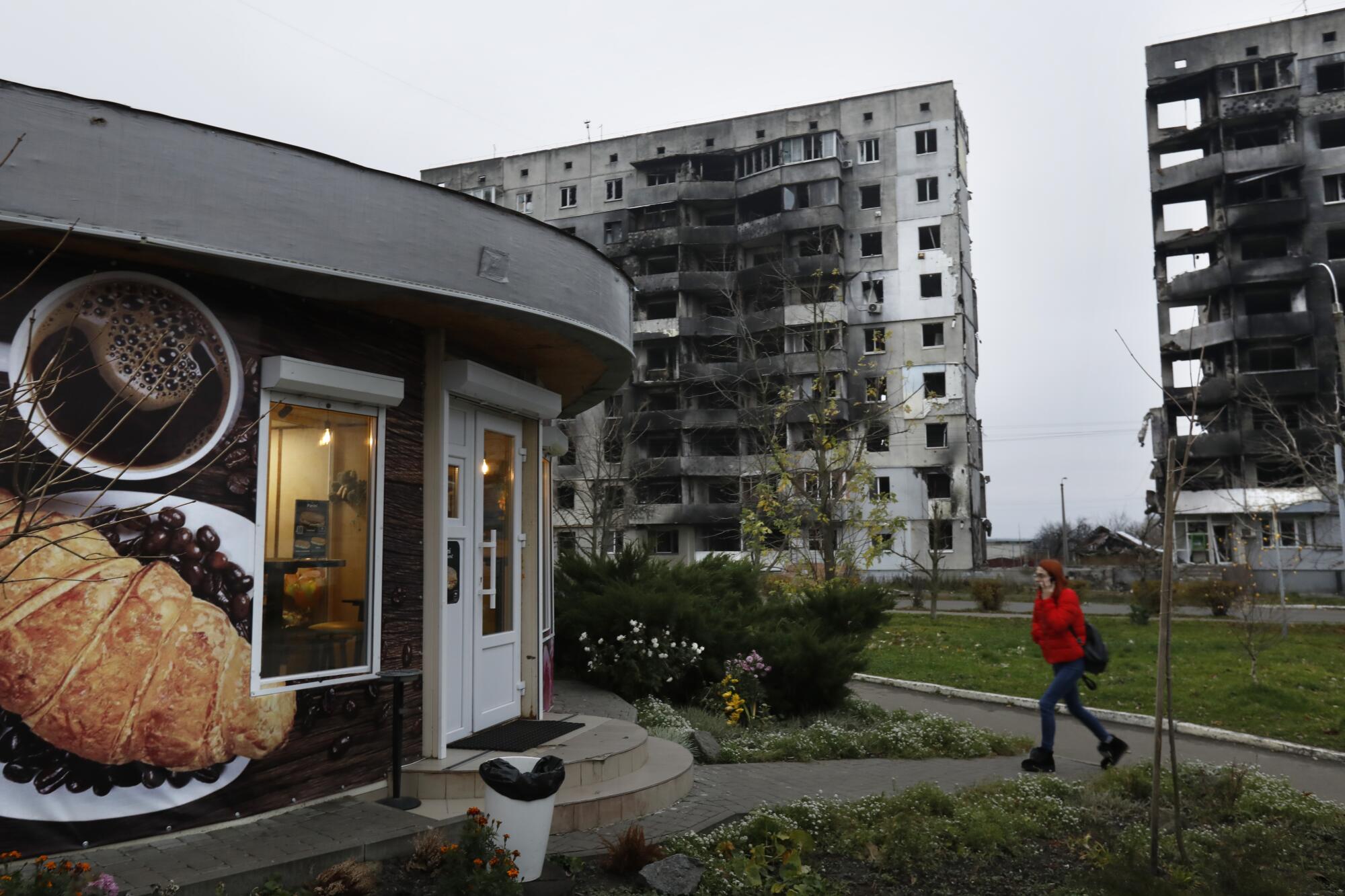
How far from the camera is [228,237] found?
5.53m

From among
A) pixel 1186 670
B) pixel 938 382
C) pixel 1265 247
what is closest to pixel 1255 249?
pixel 1265 247

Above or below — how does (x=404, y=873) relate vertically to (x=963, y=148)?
below

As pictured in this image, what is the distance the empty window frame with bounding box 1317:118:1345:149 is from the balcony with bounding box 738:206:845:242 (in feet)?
74.0

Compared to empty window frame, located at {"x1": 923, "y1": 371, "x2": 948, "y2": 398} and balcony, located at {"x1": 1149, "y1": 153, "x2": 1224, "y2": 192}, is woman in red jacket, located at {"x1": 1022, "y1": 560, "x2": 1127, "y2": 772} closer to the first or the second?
empty window frame, located at {"x1": 923, "y1": 371, "x2": 948, "y2": 398}

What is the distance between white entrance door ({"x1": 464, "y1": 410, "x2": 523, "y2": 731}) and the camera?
7.97 m

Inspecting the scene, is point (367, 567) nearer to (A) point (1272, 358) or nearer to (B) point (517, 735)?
(B) point (517, 735)

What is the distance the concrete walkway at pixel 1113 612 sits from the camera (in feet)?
84.4

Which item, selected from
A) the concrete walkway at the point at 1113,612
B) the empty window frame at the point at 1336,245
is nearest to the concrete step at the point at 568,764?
the concrete walkway at the point at 1113,612

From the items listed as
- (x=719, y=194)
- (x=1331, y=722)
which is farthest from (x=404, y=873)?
(x=719, y=194)

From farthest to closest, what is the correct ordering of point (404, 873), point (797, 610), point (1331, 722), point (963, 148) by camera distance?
point (963, 148)
point (797, 610)
point (1331, 722)
point (404, 873)

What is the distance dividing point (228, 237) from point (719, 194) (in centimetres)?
4972

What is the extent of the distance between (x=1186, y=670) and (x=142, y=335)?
50.9 feet

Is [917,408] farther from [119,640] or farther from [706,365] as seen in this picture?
[119,640]

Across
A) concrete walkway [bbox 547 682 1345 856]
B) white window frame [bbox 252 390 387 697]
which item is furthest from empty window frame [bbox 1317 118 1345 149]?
white window frame [bbox 252 390 387 697]
